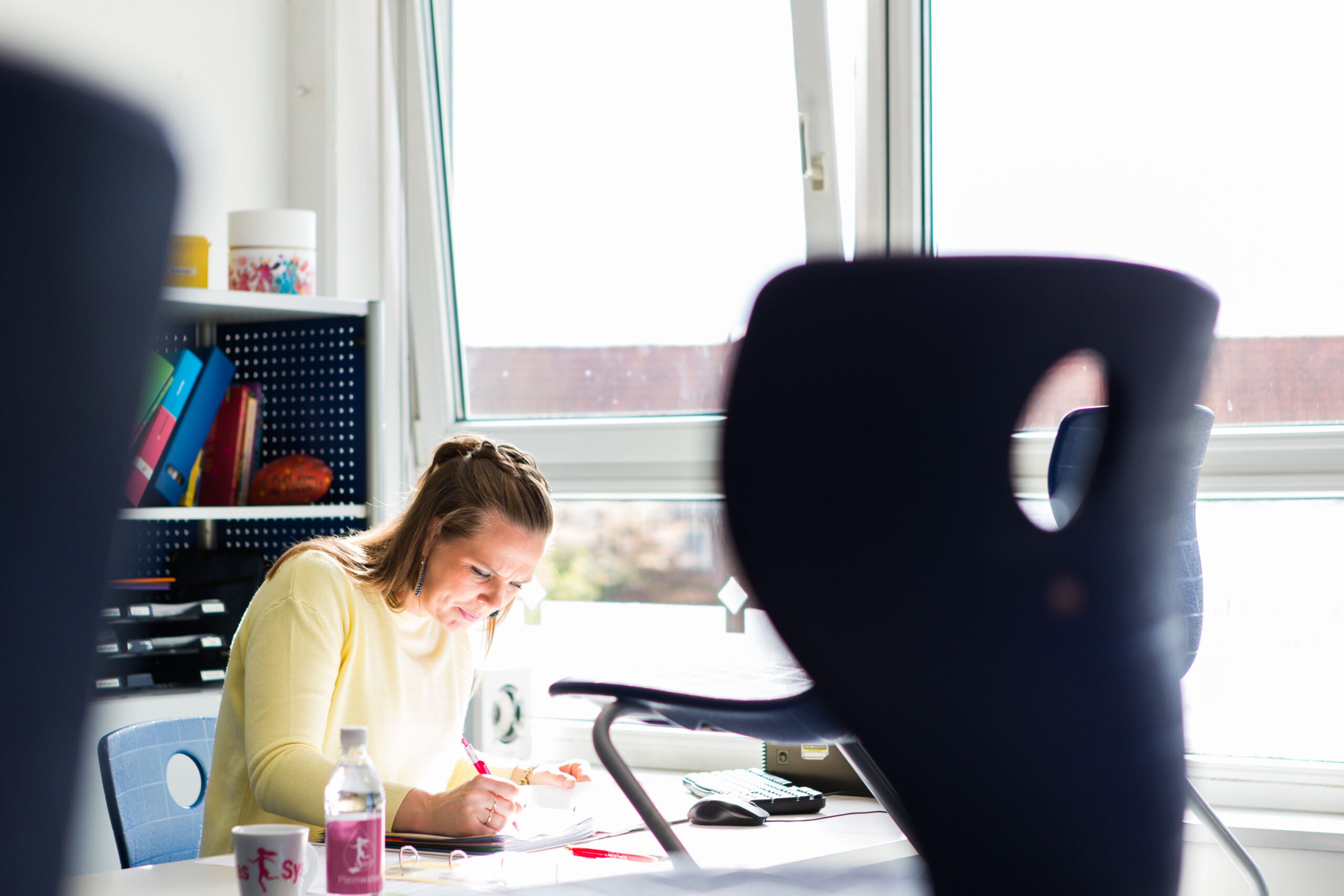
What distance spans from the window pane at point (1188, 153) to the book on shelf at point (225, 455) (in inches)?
59.8

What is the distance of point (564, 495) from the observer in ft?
9.46

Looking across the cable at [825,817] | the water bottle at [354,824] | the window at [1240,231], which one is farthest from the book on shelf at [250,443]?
the window at [1240,231]

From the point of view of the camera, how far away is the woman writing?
64.6 inches

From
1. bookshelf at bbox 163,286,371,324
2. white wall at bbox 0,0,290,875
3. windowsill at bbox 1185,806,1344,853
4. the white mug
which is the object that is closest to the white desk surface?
the white mug

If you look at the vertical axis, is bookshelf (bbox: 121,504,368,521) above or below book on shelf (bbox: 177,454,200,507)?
below

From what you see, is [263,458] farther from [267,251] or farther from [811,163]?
[811,163]

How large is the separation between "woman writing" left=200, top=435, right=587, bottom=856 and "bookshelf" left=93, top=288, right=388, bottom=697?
574mm

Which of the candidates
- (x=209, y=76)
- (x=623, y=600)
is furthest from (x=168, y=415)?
(x=623, y=600)

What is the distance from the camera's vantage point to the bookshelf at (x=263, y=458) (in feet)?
7.66

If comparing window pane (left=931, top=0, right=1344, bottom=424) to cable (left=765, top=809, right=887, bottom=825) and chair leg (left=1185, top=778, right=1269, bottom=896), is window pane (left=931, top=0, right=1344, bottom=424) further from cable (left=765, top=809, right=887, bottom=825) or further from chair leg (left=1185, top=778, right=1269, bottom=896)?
cable (left=765, top=809, right=887, bottom=825)

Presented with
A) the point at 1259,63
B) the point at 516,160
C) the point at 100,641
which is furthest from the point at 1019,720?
the point at 516,160

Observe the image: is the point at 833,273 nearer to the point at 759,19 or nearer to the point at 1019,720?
the point at 1019,720

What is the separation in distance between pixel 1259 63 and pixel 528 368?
1635mm

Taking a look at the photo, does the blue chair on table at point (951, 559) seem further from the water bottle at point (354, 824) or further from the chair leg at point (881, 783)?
the water bottle at point (354, 824)
